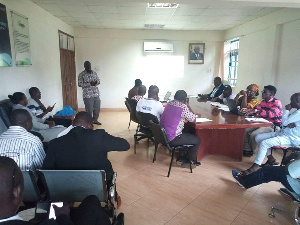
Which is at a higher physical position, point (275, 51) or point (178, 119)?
point (275, 51)

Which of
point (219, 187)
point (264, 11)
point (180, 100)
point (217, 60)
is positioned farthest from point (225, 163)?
point (217, 60)

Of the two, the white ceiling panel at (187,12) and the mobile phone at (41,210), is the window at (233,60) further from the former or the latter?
the mobile phone at (41,210)

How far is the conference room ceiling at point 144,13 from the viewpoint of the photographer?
4363 mm

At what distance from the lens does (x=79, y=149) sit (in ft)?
5.45

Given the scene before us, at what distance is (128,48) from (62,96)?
2.67 meters

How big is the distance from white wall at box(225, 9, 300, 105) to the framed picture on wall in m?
1.52

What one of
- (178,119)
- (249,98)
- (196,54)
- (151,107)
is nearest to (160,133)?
(178,119)

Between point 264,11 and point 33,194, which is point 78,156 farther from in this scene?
point 264,11

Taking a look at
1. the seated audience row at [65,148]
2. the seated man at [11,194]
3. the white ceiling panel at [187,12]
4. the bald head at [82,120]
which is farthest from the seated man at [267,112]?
the seated man at [11,194]

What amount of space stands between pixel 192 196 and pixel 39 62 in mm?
3861

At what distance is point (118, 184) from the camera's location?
2.79m

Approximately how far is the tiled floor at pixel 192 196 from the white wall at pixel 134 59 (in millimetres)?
4314

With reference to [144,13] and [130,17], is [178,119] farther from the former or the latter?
[130,17]

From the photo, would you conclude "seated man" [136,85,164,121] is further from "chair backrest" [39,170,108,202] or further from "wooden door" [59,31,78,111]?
"wooden door" [59,31,78,111]
